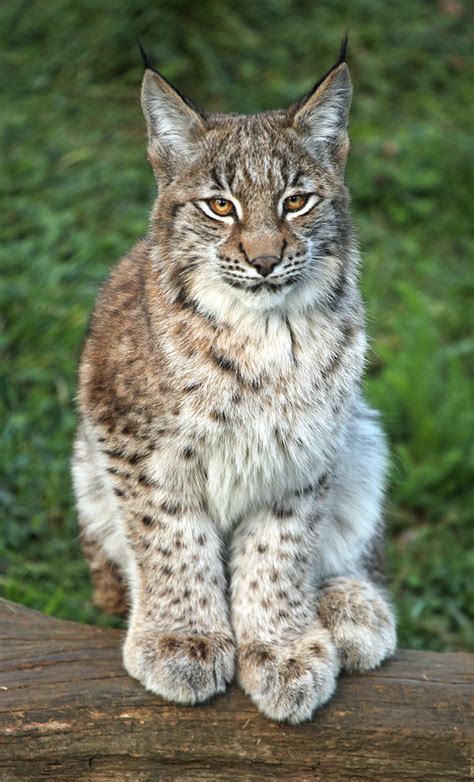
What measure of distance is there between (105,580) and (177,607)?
0.65 meters

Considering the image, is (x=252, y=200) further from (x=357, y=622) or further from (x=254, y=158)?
(x=357, y=622)

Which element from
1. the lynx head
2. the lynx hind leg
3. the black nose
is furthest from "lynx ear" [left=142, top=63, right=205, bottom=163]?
the lynx hind leg

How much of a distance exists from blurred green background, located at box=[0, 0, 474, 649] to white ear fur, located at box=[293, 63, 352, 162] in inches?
80.0

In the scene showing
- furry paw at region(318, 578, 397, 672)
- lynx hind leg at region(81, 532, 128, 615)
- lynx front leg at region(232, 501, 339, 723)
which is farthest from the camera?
lynx hind leg at region(81, 532, 128, 615)

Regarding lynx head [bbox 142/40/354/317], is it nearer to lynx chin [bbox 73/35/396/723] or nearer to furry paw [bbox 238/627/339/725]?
lynx chin [bbox 73/35/396/723]

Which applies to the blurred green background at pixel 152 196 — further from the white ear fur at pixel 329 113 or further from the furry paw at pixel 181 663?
the white ear fur at pixel 329 113

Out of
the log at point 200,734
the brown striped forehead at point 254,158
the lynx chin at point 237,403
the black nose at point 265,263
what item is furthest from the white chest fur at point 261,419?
the log at point 200,734

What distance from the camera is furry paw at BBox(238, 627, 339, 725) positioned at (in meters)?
3.52

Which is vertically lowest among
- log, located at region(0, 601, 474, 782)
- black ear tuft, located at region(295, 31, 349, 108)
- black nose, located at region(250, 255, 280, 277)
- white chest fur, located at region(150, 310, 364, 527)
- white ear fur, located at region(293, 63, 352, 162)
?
log, located at region(0, 601, 474, 782)

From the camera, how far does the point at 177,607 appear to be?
148 inches

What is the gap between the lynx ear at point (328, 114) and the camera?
3.55 m

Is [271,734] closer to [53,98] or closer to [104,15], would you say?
A: [53,98]

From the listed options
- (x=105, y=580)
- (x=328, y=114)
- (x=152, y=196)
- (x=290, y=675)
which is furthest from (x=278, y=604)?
(x=152, y=196)

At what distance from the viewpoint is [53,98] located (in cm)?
750
